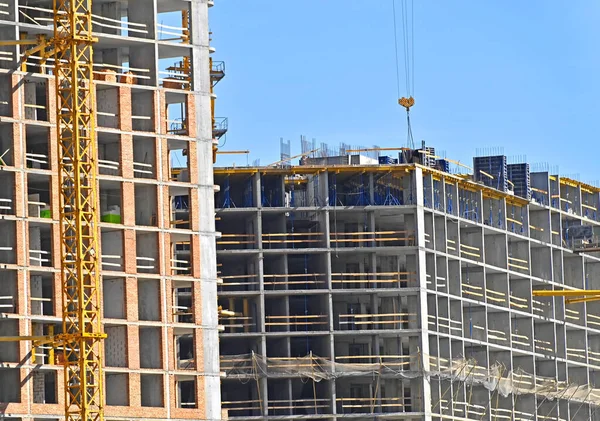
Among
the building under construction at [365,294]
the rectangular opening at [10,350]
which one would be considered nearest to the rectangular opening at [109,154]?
the rectangular opening at [10,350]

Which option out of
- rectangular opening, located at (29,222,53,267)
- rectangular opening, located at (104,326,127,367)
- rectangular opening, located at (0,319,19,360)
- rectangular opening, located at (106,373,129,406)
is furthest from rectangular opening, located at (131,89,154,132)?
rectangular opening, located at (0,319,19,360)

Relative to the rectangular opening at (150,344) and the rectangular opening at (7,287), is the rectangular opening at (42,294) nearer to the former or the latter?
the rectangular opening at (7,287)

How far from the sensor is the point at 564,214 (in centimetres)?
15312

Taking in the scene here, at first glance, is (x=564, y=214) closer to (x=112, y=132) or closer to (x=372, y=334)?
(x=372, y=334)

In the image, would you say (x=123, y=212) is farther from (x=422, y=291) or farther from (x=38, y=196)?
(x=422, y=291)

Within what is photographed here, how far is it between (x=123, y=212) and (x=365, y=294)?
32.5 meters

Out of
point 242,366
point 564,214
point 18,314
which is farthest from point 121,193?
point 564,214

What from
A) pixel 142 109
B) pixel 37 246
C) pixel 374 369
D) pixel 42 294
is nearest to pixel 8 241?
pixel 37 246

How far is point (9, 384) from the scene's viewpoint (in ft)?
328

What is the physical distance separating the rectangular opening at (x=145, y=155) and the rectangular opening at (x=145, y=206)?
869 mm

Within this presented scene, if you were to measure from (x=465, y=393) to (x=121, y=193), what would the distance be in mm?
39708

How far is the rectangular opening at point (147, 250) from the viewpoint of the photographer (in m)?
108

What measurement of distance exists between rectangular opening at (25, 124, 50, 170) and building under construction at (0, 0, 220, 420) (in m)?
0.09

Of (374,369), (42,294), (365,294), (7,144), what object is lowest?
(374,369)
